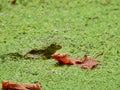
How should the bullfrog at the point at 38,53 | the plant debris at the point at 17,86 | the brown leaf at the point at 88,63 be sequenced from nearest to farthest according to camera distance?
the plant debris at the point at 17,86, the brown leaf at the point at 88,63, the bullfrog at the point at 38,53

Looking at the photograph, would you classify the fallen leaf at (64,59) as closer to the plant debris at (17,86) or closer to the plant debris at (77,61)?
the plant debris at (77,61)

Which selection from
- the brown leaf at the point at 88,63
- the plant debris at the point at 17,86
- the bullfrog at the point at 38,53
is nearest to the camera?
the plant debris at the point at 17,86

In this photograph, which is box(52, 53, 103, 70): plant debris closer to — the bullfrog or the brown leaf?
the brown leaf

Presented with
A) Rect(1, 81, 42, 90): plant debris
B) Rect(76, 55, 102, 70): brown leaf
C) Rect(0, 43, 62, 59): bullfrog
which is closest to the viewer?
Rect(1, 81, 42, 90): plant debris

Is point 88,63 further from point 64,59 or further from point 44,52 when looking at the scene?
point 44,52

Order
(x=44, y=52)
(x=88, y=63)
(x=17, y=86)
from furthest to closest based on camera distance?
(x=44, y=52)
(x=88, y=63)
(x=17, y=86)

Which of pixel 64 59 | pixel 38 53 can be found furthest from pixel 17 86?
pixel 38 53

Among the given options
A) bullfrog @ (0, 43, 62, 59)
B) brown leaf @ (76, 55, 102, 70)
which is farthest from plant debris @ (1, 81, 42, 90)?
bullfrog @ (0, 43, 62, 59)

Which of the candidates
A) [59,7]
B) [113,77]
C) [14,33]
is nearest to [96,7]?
[59,7]

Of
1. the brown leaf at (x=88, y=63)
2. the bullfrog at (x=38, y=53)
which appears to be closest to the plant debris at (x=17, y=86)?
the brown leaf at (x=88, y=63)

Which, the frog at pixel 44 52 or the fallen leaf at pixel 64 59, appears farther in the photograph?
the frog at pixel 44 52

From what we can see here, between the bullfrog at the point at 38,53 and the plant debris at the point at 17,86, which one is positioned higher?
the plant debris at the point at 17,86
